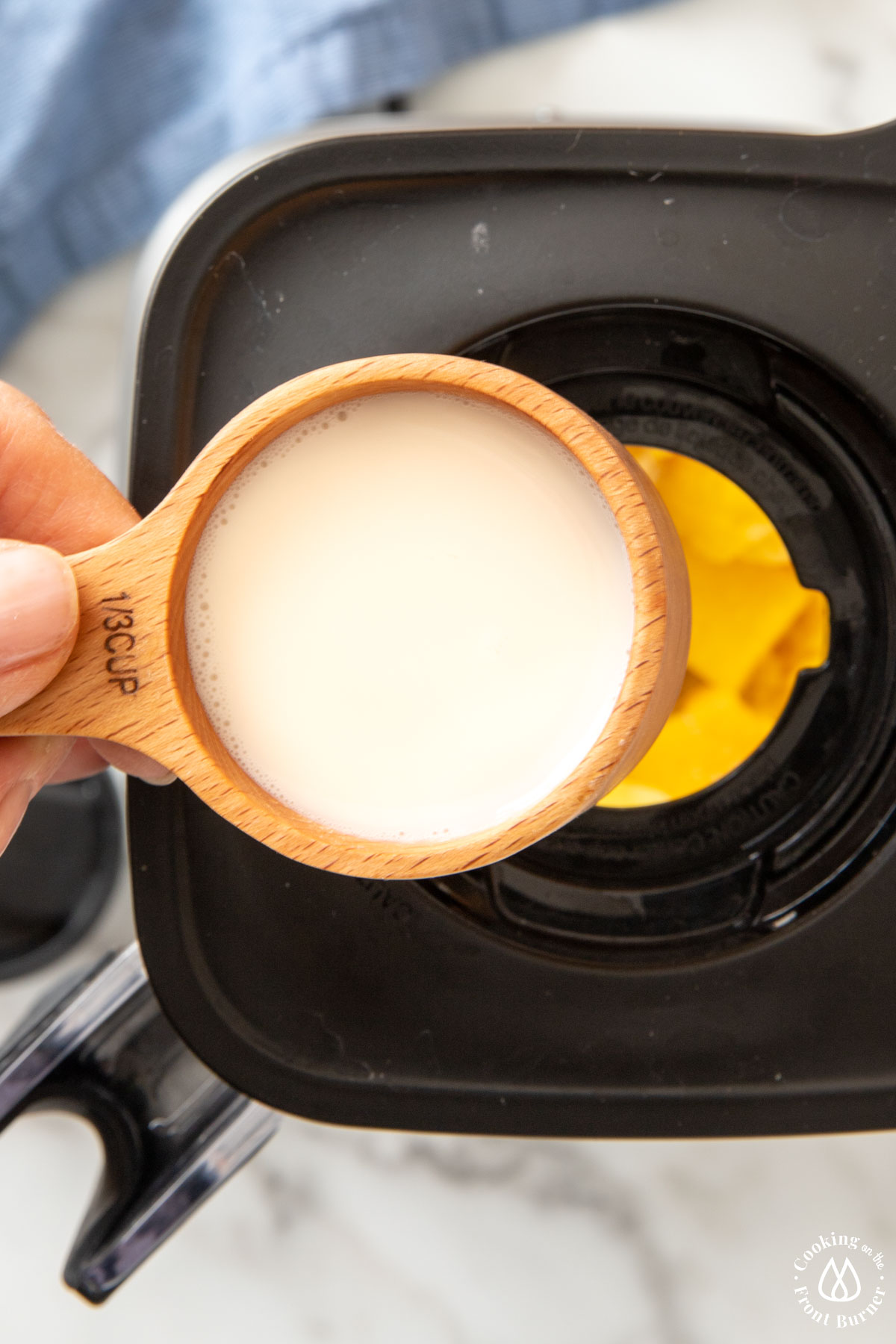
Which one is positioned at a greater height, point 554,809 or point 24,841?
point 554,809

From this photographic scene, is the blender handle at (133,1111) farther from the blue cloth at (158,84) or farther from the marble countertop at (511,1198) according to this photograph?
the blue cloth at (158,84)

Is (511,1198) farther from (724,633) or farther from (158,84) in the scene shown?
(158,84)

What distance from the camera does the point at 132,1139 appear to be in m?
0.51

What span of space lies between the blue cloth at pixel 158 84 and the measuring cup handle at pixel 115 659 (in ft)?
1.21

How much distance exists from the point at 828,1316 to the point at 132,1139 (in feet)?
1.37

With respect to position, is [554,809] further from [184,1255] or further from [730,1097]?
[184,1255]

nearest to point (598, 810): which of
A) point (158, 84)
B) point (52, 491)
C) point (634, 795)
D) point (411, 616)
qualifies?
point (634, 795)

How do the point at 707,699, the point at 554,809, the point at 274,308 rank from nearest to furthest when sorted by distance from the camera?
the point at 554,809, the point at 274,308, the point at 707,699

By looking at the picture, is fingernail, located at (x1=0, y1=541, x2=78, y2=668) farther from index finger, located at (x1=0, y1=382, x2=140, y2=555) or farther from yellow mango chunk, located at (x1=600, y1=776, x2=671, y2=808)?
yellow mango chunk, located at (x1=600, y1=776, x2=671, y2=808)

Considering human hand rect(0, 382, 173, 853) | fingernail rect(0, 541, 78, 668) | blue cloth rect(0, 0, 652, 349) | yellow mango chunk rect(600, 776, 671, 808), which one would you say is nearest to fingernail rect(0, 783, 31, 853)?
human hand rect(0, 382, 173, 853)

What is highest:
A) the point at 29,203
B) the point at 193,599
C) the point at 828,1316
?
the point at 29,203

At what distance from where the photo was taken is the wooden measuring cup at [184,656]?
1.08 feet

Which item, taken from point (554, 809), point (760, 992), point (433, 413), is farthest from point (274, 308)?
point (760, 992)

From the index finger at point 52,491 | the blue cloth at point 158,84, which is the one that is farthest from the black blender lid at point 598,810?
the blue cloth at point 158,84
